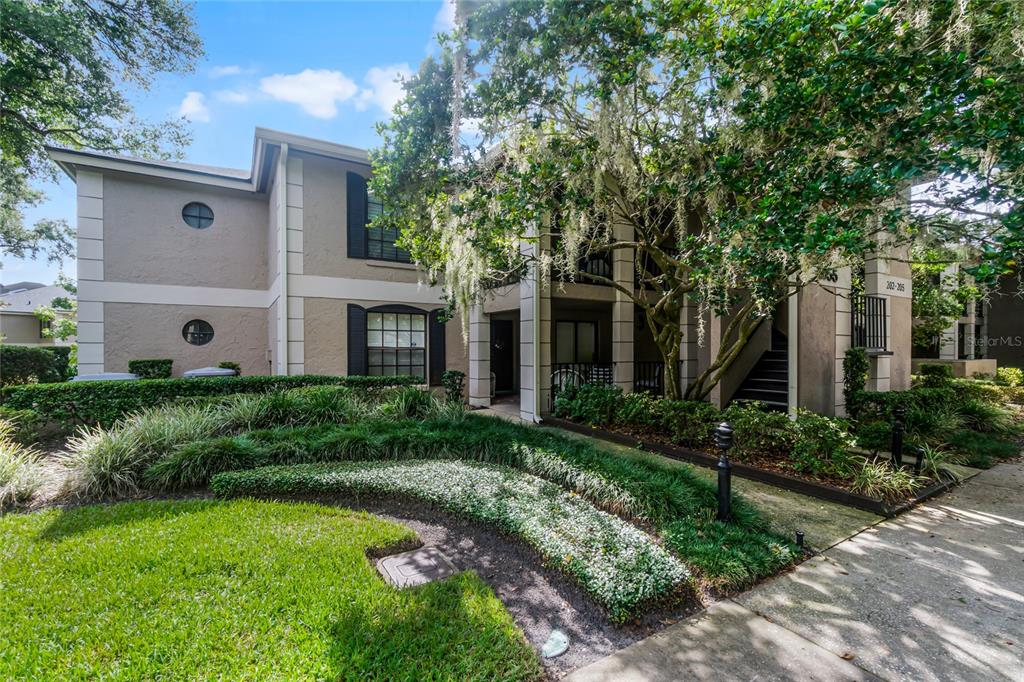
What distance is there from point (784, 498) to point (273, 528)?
5.24 metres

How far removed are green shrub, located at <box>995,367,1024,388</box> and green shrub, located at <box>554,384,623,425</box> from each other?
11938mm

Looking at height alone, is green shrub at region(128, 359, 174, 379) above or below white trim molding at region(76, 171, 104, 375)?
below

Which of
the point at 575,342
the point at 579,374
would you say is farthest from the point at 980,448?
the point at 575,342

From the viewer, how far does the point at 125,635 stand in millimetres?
2271

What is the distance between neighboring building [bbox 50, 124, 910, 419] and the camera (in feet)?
28.2

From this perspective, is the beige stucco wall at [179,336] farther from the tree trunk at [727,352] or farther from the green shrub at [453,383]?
the tree trunk at [727,352]

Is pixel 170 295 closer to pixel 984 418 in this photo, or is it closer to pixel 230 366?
pixel 230 366

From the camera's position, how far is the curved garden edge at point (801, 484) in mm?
4336

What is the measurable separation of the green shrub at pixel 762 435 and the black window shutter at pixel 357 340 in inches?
303

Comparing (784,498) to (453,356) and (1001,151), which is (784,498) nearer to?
(1001,151)

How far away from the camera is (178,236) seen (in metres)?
9.91

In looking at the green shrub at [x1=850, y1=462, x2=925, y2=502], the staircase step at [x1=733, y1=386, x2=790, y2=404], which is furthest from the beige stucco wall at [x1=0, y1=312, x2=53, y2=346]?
the green shrub at [x1=850, y1=462, x2=925, y2=502]

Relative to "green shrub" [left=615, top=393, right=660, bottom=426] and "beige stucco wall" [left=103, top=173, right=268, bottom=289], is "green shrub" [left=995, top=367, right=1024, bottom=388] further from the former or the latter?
"beige stucco wall" [left=103, top=173, right=268, bottom=289]

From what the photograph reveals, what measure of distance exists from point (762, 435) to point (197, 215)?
502 inches
